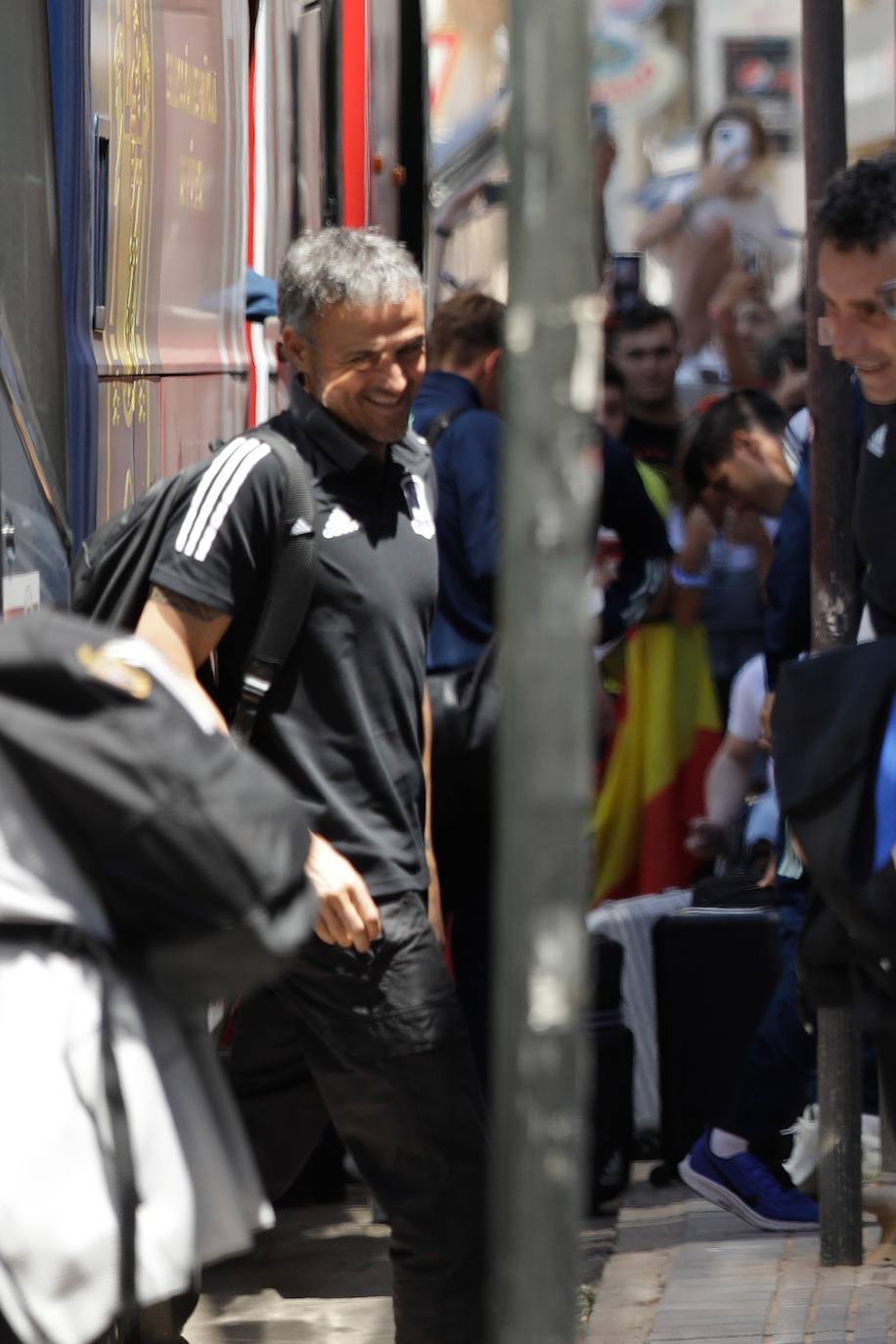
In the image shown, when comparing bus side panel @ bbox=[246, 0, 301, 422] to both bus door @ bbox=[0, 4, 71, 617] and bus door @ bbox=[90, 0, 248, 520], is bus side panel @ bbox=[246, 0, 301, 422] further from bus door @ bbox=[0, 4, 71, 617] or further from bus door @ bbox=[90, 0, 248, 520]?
bus door @ bbox=[0, 4, 71, 617]

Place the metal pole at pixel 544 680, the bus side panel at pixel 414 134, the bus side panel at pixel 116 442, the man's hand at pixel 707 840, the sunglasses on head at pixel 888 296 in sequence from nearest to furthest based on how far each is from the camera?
1. the metal pole at pixel 544 680
2. the sunglasses on head at pixel 888 296
3. the bus side panel at pixel 116 442
4. the man's hand at pixel 707 840
5. the bus side panel at pixel 414 134

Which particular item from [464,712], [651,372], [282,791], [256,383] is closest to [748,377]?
[651,372]

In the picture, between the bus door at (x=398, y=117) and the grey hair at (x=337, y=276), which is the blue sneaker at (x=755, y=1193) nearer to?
the grey hair at (x=337, y=276)

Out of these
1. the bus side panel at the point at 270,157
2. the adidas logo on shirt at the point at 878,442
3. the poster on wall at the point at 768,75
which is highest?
the poster on wall at the point at 768,75

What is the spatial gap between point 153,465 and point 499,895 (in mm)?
2848

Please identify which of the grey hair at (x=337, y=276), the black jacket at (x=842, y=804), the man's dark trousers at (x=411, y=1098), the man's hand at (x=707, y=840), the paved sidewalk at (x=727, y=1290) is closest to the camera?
the black jacket at (x=842, y=804)

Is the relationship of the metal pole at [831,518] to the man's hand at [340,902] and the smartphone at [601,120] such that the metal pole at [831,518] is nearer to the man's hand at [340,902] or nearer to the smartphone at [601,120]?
the man's hand at [340,902]

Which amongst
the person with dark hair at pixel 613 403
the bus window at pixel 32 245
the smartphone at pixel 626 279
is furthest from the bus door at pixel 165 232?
the smartphone at pixel 626 279

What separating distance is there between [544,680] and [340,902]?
176 cm

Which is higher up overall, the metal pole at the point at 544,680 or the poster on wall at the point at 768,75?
the poster on wall at the point at 768,75

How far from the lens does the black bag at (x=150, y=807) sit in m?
2.35

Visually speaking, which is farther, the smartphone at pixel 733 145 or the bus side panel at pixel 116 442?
the smartphone at pixel 733 145

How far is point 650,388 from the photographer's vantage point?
8.09 meters

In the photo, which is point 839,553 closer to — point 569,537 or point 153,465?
point 153,465
